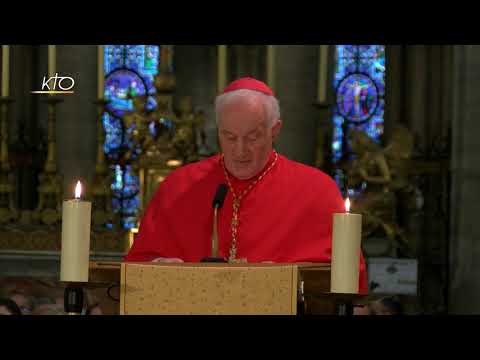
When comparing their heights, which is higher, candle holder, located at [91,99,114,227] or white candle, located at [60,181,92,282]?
candle holder, located at [91,99,114,227]

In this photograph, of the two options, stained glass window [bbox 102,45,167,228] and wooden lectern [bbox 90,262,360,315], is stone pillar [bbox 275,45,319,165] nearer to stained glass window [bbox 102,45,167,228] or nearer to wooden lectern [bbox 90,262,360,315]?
stained glass window [bbox 102,45,167,228]

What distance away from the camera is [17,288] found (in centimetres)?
813

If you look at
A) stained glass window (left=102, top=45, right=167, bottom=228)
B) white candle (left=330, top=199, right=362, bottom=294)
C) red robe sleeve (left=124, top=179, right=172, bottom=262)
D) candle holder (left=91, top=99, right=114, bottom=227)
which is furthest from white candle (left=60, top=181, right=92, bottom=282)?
stained glass window (left=102, top=45, right=167, bottom=228)

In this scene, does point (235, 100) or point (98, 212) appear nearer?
point (235, 100)

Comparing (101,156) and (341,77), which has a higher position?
(341,77)

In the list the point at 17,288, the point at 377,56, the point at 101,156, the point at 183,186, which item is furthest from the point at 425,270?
the point at 183,186

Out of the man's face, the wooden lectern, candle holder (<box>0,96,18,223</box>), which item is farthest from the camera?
candle holder (<box>0,96,18,223</box>)

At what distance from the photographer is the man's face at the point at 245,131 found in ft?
12.4

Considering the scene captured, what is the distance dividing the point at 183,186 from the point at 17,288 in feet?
13.5

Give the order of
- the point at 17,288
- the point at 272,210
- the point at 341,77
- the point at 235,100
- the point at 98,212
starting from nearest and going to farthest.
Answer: the point at 235,100
the point at 272,210
the point at 17,288
the point at 98,212
the point at 341,77

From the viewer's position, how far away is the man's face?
378 centimetres

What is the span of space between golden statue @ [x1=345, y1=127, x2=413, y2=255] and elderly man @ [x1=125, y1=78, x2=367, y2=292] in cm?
478
